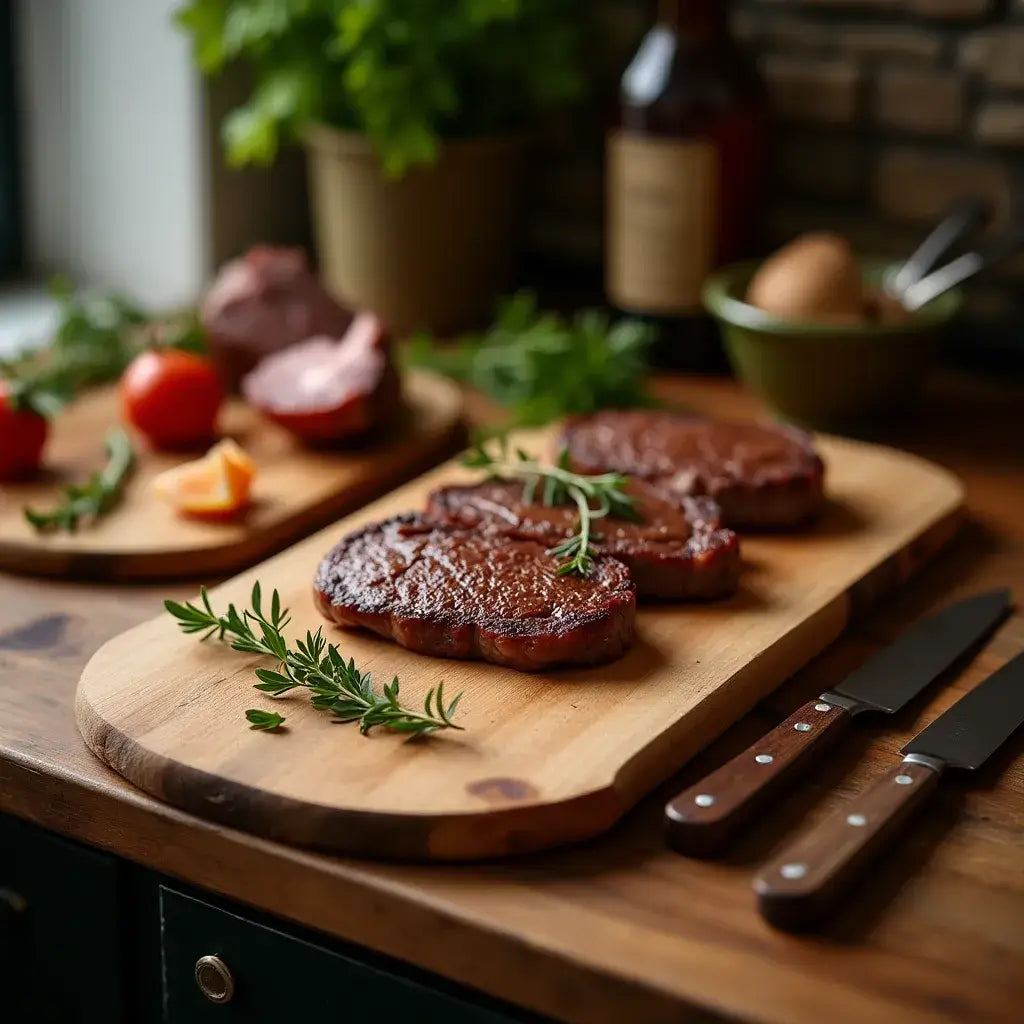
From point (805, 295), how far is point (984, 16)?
48 cm

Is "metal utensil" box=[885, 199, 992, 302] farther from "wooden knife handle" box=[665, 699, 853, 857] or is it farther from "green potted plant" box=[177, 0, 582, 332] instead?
"wooden knife handle" box=[665, 699, 853, 857]

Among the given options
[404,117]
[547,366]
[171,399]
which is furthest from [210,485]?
[404,117]

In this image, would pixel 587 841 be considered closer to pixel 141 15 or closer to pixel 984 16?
pixel 984 16

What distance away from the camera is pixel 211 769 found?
3.28ft

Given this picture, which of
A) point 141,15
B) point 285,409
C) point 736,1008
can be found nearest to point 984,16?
point 285,409

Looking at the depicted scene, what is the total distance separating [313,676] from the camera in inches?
43.0

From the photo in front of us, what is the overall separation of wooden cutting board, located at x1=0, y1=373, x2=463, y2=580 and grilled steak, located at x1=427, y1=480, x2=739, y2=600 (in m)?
0.20

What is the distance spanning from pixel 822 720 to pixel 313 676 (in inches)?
14.8

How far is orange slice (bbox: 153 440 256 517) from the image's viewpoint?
1.44 m

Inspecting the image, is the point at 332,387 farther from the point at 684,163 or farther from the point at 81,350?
the point at 684,163

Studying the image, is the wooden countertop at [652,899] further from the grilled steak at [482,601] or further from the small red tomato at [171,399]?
the small red tomato at [171,399]

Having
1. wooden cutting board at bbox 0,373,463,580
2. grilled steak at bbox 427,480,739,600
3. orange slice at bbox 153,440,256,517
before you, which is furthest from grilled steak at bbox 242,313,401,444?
grilled steak at bbox 427,480,739,600

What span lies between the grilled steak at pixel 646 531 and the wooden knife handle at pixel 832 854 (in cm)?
Result: 29

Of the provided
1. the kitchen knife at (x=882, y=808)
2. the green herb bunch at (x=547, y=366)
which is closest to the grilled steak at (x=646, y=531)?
the kitchen knife at (x=882, y=808)
